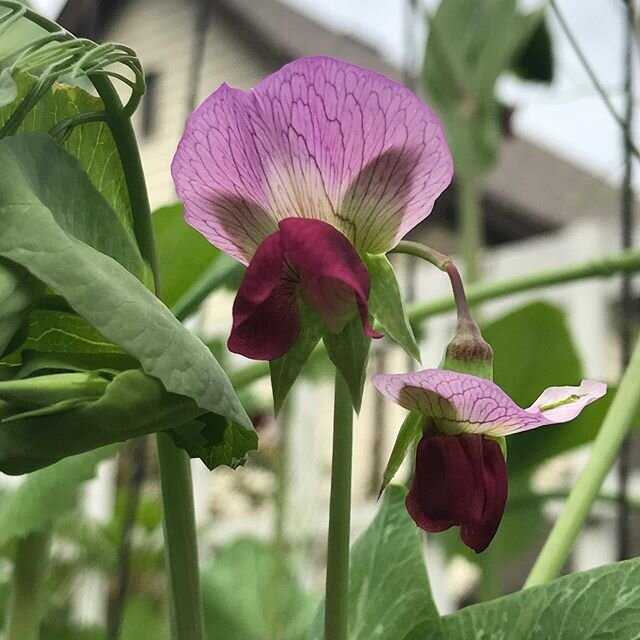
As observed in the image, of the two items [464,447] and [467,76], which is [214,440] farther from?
[467,76]

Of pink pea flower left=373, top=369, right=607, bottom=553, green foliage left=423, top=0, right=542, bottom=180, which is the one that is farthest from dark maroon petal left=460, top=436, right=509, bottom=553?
green foliage left=423, top=0, right=542, bottom=180

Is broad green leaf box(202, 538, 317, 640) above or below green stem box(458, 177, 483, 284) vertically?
below

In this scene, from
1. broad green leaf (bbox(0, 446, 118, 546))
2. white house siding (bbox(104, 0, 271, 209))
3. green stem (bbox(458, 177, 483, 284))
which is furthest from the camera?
white house siding (bbox(104, 0, 271, 209))

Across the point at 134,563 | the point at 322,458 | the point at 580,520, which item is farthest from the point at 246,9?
the point at 580,520

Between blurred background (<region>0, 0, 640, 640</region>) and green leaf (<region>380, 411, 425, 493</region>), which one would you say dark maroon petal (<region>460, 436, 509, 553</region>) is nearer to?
green leaf (<region>380, 411, 425, 493</region>)

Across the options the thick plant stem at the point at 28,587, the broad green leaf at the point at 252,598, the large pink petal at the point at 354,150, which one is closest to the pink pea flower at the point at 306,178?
the large pink petal at the point at 354,150

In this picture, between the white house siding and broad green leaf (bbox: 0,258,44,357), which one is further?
the white house siding

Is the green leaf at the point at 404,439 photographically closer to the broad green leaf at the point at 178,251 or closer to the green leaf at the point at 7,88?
the green leaf at the point at 7,88

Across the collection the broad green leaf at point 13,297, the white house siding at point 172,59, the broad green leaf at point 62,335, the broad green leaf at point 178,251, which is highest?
the broad green leaf at point 13,297

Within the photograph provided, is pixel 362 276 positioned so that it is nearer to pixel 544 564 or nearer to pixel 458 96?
pixel 544 564
